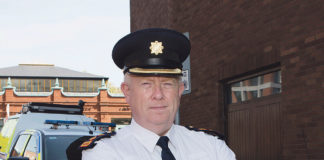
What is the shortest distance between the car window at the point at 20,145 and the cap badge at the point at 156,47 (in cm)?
564

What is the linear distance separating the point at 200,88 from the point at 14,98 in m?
43.1

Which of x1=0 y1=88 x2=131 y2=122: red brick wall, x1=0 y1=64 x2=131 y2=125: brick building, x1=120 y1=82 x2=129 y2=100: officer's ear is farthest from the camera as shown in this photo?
x1=0 y1=64 x2=131 y2=125: brick building

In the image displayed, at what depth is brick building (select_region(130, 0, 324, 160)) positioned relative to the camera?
6.94 metres

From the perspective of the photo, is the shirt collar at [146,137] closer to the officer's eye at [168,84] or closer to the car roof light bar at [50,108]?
the officer's eye at [168,84]

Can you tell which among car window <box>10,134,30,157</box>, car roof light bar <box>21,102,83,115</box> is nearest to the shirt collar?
car window <box>10,134,30,157</box>

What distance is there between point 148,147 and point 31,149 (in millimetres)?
5383

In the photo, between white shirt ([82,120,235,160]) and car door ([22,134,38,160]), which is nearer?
white shirt ([82,120,235,160])

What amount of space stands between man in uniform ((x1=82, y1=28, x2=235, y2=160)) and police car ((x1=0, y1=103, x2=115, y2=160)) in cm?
398

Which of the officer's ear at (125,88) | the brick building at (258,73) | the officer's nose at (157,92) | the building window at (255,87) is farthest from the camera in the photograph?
the building window at (255,87)

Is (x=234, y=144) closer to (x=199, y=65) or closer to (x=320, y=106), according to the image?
(x=199, y=65)

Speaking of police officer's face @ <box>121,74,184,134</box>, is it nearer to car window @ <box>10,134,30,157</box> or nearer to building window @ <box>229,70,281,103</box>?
car window @ <box>10,134,30,157</box>

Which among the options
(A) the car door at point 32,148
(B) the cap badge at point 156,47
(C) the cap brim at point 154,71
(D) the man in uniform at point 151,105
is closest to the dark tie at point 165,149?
(D) the man in uniform at point 151,105

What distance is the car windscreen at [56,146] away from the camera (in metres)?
6.98

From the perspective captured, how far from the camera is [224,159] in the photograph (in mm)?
2611
